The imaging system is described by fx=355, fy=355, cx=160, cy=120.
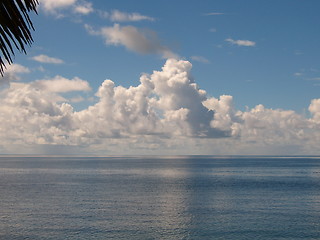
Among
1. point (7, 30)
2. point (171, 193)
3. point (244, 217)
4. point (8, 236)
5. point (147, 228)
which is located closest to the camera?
point (7, 30)


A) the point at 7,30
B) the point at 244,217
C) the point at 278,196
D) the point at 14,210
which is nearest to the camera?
the point at 7,30

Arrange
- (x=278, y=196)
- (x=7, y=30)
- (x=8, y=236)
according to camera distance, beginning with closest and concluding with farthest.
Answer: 1. (x=7, y=30)
2. (x=8, y=236)
3. (x=278, y=196)

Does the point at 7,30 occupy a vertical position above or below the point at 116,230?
above

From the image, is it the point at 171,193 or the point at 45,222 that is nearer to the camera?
the point at 45,222

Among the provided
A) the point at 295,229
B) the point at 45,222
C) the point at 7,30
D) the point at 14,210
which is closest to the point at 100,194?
the point at 14,210

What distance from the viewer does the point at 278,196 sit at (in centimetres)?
10300

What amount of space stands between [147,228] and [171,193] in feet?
160

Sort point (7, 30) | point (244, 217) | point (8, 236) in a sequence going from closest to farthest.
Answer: point (7, 30) → point (8, 236) → point (244, 217)

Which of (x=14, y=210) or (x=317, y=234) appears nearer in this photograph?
(x=317, y=234)

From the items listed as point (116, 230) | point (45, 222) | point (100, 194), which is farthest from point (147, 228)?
point (100, 194)

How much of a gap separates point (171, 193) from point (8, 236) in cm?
6079

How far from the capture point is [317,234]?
2352 inches

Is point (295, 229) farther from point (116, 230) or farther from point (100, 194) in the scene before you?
point (100, 194)

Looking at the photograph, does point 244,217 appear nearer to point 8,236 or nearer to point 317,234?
point 317,234
